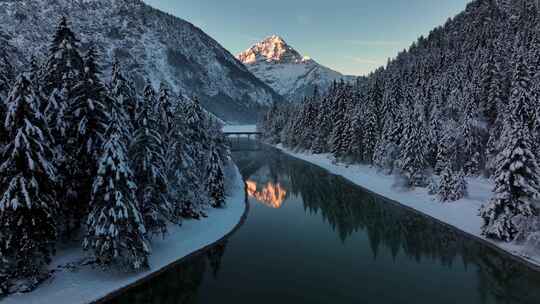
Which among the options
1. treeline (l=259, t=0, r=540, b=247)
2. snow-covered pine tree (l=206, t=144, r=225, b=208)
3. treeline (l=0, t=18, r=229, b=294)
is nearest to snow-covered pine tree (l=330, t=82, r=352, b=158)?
treeline (l=259, t=0, r=540, b=247)

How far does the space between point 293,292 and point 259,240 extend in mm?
11395

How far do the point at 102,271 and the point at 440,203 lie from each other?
3965 centimetres

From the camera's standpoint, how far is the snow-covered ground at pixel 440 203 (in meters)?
34.1

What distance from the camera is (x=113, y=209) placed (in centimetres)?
2119

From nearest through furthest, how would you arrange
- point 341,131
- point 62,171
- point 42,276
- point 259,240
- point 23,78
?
point 23,78 → point 42,276 → point 62,171 → point 259,240 → point 341,131

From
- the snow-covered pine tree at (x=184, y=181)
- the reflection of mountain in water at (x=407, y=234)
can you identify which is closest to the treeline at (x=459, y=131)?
the reflection of mountain in water at (x=407, y=234)

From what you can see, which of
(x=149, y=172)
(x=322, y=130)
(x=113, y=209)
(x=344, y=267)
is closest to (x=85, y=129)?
(x=149, y=172)

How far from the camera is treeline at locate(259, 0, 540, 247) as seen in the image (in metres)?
28.9

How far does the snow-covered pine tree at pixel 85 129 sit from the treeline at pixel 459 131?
34093 mm

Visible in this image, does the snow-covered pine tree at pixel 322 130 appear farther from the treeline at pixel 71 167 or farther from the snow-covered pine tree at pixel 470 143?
the treeline at pixel 71 167

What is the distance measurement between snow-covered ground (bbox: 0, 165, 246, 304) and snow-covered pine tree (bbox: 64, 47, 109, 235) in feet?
13.8

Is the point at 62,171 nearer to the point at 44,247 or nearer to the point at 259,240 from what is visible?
the point at 44,247

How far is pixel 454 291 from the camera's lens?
2453 cm

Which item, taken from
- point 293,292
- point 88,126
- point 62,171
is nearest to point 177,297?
point 293,292
